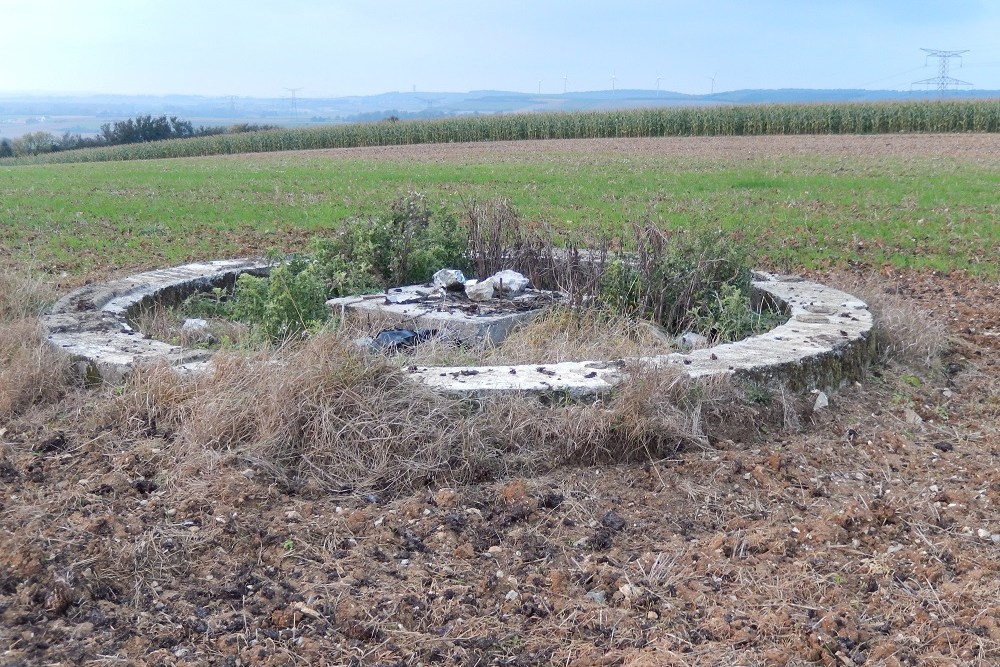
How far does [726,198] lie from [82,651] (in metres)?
12.6

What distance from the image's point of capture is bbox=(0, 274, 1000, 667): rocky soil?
2832mm

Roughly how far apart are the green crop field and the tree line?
31.8m

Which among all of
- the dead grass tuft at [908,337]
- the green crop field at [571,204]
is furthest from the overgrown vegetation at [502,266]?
the green crop field at [571,204]

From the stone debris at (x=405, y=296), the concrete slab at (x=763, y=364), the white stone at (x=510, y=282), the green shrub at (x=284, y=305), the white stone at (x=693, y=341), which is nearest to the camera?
the concrete slab at (x=763, y=364)

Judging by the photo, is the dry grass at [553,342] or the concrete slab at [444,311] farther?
the concrete slab at [444,311]

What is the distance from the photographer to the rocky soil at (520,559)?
9.29ft

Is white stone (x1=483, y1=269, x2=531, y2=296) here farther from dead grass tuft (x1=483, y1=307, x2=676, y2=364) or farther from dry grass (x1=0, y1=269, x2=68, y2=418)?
dry grass (x1=0, y1=269, x2=68, y2=418)

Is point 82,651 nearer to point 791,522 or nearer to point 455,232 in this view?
point 791,522

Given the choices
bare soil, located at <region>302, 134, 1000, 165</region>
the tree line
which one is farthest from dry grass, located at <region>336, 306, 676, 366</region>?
the tree line

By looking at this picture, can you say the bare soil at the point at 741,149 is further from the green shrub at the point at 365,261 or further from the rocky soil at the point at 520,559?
the rocky soil at the point at 520,559

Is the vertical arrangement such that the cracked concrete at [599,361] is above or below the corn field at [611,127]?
below

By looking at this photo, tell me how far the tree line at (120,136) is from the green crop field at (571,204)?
3179 cm

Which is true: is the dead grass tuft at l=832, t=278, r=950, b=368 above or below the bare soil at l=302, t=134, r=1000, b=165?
below

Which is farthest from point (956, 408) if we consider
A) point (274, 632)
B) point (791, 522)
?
point (274, 632)
